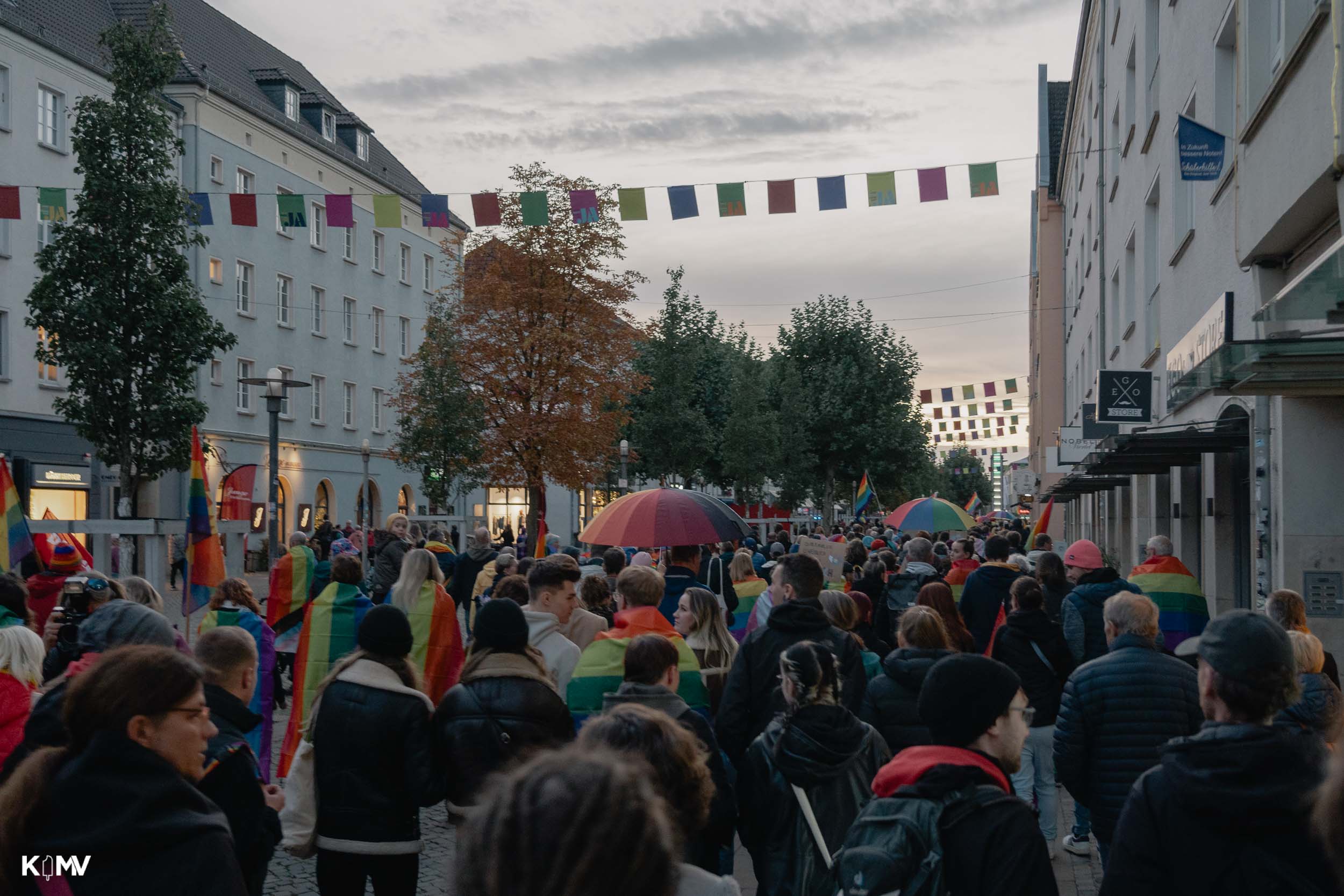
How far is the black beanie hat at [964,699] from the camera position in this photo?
3367mm

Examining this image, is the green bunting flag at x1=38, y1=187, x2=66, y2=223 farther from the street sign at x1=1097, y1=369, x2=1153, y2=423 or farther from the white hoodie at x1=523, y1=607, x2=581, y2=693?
the white hoodie at x1=523, y1=607, x2=581, y2=693

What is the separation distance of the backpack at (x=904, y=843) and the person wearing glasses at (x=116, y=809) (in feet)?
4.87

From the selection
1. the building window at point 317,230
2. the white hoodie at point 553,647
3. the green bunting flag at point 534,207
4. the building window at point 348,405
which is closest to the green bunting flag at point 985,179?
the green bunting flag at point 534,207

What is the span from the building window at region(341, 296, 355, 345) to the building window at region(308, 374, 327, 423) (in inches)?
92.9

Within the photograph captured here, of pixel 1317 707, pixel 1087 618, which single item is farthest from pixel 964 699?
pixel 1087 618

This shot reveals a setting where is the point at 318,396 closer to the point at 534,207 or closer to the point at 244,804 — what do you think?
the point at 534,207

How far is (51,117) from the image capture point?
33.2 m

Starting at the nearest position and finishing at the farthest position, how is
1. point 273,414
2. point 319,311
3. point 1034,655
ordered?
point 1034,655, point 273,414, point 319,311

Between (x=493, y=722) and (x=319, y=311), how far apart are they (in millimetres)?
43919

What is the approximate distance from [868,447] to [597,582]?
48.7m

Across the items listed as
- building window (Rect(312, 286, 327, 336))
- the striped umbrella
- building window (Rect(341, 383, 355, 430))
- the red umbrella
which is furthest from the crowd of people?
building window (Rect(341, 383, 355, 430))

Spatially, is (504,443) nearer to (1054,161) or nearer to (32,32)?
(32,32)

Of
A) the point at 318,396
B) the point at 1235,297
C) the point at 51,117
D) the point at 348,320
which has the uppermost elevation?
the point at 51,117

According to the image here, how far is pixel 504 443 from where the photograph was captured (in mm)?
36594
